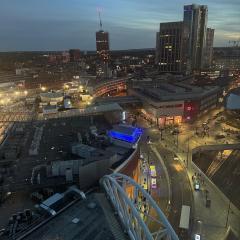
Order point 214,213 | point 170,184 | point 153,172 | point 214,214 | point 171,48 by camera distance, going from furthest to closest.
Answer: point 171,48, point 153,172, point 170,184, point 214,213, point 214,214

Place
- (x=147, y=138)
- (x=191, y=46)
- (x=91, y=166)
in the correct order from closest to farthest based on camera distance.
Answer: (x=91, y=166) < (x=147, y=138) < (x=191, y=46)

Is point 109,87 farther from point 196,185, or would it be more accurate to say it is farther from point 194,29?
point 194,29

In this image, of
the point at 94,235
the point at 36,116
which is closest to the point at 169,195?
the point at 94,235

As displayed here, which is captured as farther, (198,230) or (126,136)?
(126,136)

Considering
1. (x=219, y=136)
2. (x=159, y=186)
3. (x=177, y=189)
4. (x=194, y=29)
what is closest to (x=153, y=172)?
(x=159, y=186)

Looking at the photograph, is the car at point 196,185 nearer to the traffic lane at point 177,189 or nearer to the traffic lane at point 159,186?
the traffic lane at point 177,189

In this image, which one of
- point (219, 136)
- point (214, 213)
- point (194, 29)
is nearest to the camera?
point (214, 213)

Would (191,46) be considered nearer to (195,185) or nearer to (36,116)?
(36,116)

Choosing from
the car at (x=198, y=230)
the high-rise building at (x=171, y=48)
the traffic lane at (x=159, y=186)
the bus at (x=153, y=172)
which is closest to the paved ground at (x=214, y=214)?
the car at (x=198, y=230)
